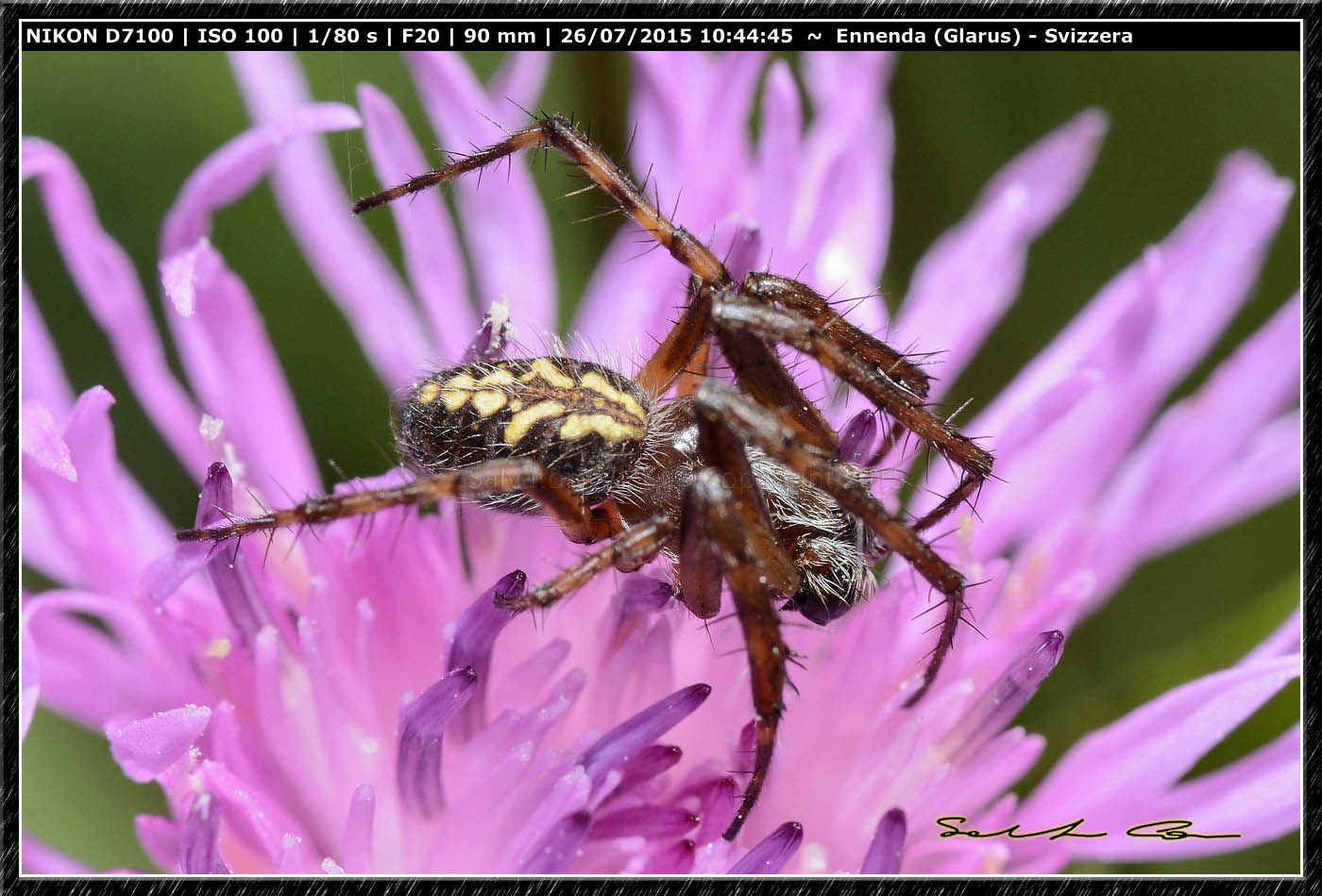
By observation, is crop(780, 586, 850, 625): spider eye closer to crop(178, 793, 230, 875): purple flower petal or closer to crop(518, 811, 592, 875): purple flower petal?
crop(518, 811, 592, 875): purple flower petal

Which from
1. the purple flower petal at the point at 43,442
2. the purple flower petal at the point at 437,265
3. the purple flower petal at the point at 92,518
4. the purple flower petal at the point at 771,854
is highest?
the purple flower petal at the point at 437,265

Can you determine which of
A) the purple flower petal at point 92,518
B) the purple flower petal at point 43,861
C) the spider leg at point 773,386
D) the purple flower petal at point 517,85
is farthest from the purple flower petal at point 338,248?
the purple flower petal at point 43,861

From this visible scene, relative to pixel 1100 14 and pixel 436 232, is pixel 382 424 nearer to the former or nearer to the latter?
pixel 436 232

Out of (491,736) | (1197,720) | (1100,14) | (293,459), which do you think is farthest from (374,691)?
(1100,14)

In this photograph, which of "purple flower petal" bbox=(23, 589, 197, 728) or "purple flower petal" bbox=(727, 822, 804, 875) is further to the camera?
"purple flower petal" bbox=(23, 589, 197, 728)

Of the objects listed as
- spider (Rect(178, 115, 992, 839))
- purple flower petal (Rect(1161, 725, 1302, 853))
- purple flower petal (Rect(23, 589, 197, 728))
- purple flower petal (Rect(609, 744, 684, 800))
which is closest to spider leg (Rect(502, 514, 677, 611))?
spider (Rect(178, 115, 992, 839))

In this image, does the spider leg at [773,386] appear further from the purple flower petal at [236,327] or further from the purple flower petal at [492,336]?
the purple flower petal at [236,327]
